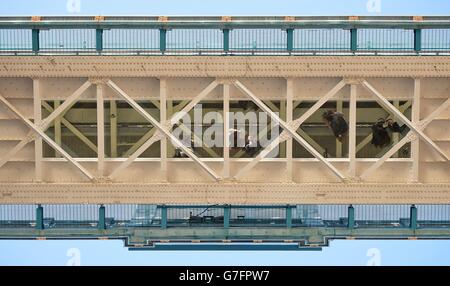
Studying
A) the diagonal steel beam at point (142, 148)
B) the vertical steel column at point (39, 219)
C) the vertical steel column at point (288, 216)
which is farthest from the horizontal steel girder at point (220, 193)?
the diagonal steel beam at point (142, 148)

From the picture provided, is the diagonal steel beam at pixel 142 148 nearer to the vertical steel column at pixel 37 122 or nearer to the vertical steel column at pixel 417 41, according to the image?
the vertical steel column at pixel 37 122

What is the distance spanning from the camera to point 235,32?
878 inches

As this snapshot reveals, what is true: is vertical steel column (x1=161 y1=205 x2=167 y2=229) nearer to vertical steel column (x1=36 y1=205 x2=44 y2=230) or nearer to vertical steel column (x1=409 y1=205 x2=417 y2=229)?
vertical steel column (x1=36 y1=205 x2=44 y2=230)

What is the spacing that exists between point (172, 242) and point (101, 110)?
5567 millimetres

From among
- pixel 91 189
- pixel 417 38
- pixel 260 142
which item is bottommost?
pixel 91 189

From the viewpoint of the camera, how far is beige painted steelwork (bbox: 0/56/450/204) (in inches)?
889

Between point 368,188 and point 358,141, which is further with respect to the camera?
point 358,141

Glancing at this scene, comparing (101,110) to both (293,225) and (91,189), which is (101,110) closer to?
(91,189)

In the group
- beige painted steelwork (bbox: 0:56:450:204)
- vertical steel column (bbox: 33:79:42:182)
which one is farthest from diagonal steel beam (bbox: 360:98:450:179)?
vertical steel column (bbox: 33:79:42:182)

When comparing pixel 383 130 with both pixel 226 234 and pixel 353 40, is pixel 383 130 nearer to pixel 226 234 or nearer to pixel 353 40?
pixel 353 40

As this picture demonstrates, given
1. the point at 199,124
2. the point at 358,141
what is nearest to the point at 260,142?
the point at 199,124

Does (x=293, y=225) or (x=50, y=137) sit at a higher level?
(x=50, y=137)

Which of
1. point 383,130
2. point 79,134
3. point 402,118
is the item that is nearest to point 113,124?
point 79,134

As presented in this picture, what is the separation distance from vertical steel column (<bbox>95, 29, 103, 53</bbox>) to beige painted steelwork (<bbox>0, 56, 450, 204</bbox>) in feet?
1.45
